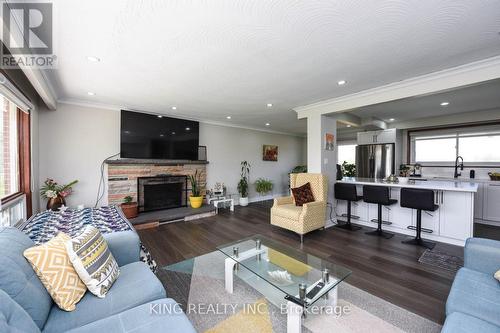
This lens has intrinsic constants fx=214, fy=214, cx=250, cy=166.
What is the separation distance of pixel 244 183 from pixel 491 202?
5.28 meters

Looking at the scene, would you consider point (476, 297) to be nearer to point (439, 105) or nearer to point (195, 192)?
point (439, 105)

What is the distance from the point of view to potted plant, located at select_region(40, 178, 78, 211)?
343 centimetres

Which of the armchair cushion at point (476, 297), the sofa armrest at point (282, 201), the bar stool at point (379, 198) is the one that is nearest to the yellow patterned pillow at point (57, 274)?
the armchair cushion at point (476, 297)

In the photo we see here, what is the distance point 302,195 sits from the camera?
384 centimetres

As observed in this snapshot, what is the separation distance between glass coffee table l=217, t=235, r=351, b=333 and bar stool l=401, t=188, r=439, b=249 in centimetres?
201

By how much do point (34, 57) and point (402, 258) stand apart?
4.81m

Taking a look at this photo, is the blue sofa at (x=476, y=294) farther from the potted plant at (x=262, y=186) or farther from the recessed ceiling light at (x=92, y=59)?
the potted plant at (x=262, y=186)

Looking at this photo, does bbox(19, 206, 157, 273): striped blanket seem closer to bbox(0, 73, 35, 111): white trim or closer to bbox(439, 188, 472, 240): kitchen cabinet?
bbox(0, 73, 35, 111): white trim

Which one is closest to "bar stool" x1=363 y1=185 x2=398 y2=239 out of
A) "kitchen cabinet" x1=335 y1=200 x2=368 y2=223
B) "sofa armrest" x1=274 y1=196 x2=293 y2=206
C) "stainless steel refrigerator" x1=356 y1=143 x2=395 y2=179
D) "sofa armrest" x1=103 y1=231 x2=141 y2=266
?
"kitchen cabinet" x1=335 y1=200 x2=368 y2=223

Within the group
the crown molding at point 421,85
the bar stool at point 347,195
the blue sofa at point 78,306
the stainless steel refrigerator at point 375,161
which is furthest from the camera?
the stainless steel refrigerator at point 375,161

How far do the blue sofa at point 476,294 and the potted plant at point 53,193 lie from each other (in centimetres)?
477

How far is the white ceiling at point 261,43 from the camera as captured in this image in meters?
1.59

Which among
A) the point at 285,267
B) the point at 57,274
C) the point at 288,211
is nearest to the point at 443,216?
the point at 288,211

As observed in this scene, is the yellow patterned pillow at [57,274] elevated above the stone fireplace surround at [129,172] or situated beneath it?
situated beneath
